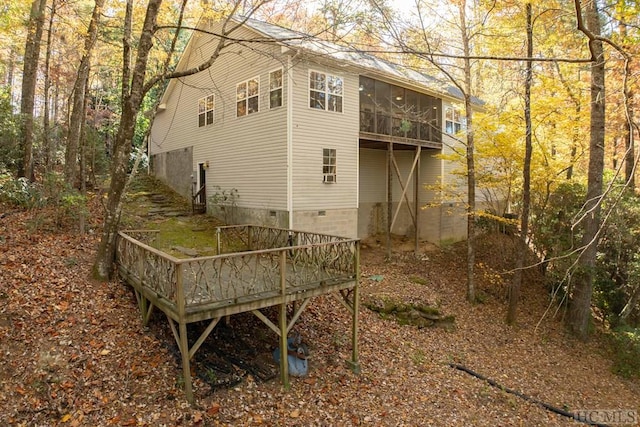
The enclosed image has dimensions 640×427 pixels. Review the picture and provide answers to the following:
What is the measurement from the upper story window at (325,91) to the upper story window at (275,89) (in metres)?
1.02

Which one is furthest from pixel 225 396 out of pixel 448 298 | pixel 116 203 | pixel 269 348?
pixel 448 298

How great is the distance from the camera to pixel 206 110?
16.0 m

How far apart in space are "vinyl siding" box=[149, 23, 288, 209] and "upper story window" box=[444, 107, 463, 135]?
29.4 feet

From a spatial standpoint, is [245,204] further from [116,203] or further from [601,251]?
[601,251]

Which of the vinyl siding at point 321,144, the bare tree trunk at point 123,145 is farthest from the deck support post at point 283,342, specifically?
the vinyl siding at point 321,144

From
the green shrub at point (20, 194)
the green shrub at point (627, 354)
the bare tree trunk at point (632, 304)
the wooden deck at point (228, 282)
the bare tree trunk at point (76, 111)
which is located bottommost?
the green shrub at point (627, 354)

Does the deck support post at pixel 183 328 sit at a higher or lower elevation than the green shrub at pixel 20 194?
lower

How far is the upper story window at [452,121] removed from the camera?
1744 centimetres

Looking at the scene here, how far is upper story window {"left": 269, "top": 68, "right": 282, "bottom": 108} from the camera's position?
39.8ft

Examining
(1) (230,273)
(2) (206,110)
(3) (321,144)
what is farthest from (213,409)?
(2) (206,110)

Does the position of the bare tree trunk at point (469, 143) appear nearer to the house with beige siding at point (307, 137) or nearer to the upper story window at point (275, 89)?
the house with beige siding at point (307, 137)

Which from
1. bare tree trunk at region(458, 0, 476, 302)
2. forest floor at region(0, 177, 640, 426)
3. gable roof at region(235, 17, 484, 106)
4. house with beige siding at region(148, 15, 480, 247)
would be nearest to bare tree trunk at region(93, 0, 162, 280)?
forest floor at region(0, 177, 640, 426)

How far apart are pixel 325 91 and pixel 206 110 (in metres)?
6.03

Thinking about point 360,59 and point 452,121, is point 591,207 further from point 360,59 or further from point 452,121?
point 360,59
